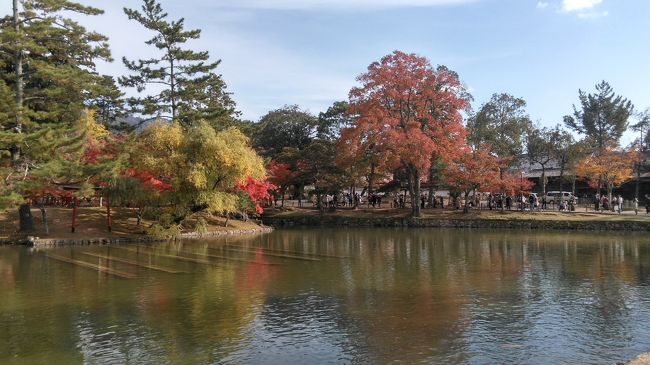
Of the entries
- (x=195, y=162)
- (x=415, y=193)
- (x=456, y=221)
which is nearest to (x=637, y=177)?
(x=456, y=221)

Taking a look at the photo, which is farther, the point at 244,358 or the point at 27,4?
the point at 27,4

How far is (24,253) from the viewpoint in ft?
74.2

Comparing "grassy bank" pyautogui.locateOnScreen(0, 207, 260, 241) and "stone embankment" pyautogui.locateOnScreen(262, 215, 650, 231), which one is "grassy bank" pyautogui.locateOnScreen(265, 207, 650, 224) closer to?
"stone embankment" pyautogui.locateOnScreen(262, 215, 650, 231)

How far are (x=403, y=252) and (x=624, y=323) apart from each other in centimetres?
1244

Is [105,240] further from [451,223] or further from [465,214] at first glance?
[465,214]

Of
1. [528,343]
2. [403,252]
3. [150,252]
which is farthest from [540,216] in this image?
[528,343]

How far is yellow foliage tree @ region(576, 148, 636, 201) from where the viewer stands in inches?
1519

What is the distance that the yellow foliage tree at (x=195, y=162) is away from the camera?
2786 cm

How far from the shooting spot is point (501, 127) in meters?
43.7

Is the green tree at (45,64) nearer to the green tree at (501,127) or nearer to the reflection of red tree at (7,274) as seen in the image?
the reflection of red tree at (7,274)

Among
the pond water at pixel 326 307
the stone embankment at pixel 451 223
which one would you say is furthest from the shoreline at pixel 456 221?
the pond water at pixel 326 307

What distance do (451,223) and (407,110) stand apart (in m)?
9.07

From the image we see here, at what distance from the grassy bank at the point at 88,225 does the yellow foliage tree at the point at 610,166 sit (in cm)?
2660

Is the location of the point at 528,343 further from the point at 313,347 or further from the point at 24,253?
the point at 24,253
